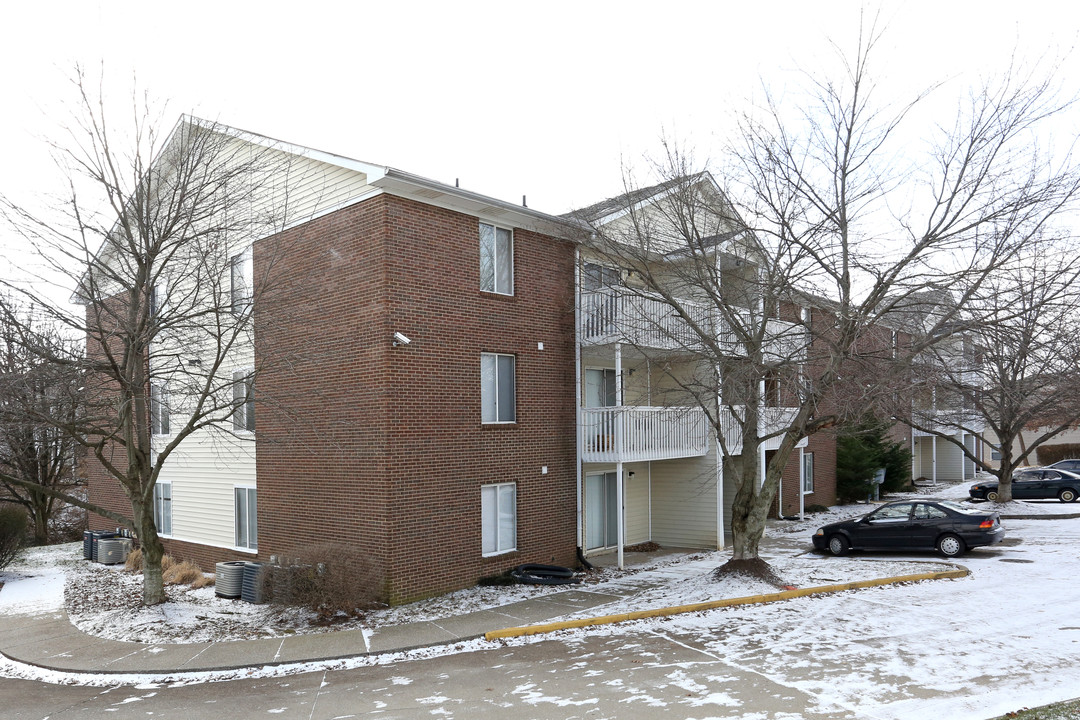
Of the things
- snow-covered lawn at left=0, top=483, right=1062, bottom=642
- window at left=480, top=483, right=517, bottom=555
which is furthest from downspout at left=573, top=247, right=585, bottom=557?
snow-covered lawn at left=0, top=483, right=1062, bottom=642

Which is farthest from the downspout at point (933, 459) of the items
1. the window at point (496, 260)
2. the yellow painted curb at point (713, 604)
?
the window at point (496, 260)

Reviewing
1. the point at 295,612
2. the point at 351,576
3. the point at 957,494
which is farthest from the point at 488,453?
the point at 957,494

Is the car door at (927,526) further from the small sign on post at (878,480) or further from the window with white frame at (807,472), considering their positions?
the small sign on post at (878,480)

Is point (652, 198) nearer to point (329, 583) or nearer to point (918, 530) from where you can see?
point (329, 583)

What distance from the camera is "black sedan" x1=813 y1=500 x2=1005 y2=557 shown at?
17609 millimetres

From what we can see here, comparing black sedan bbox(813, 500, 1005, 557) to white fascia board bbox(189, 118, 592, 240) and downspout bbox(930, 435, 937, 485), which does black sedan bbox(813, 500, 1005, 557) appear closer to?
white fascia board bbox(189, 118, 592, 240)

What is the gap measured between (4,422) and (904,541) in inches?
729

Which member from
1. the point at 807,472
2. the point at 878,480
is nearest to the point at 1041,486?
the point at 878,480

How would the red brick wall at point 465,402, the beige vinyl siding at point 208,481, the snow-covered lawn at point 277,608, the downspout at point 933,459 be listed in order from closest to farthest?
the snow-covered lawn at point 277,608 → the red brick wall at point 465,402 → the beige vinyl siding at point 208,481 → the downspout at point 933,459

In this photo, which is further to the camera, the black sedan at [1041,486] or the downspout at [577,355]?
the black sedan at [1041,486]

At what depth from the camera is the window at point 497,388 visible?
15.6 meters

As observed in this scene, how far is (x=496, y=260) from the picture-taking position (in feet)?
52.7

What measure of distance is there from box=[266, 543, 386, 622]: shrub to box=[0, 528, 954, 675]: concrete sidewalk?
90 centimetres

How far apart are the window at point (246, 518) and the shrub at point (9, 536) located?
5835 millimetres
